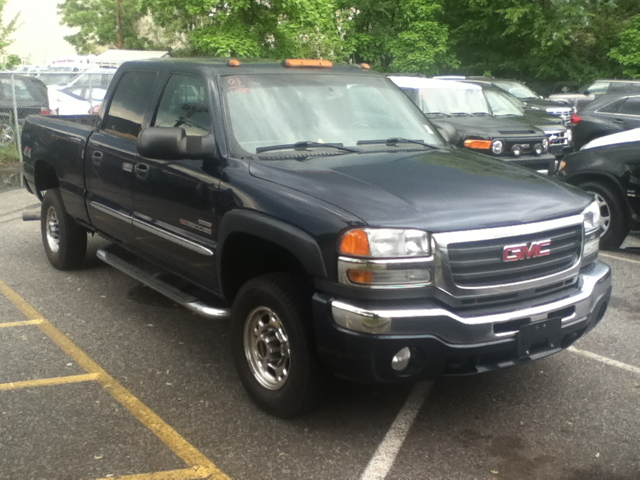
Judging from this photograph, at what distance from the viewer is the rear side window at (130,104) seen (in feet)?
18.6

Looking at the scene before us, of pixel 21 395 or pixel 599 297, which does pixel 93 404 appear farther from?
pixel 599 297

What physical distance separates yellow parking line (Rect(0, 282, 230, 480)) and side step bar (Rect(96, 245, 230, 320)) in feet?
2.03

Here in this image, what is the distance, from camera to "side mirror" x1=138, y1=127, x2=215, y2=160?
450 cm

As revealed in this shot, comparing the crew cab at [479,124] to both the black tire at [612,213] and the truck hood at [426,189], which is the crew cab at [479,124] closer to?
the black tire at [612,213]

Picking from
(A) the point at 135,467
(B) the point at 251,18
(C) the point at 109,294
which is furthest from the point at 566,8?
(A) the point at 135,467

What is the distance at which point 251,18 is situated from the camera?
21.2 m

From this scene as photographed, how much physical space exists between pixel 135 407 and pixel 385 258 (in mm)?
1772

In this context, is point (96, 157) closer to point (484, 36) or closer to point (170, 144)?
point (170, 144)

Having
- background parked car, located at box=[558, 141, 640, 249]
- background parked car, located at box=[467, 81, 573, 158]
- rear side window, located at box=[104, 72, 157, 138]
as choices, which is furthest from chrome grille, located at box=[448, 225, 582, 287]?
background parked car, located at box=[467, 81, 573, 158]

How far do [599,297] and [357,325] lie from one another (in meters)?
1.52

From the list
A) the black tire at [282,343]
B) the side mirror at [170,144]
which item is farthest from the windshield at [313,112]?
the black tire at [282,343]

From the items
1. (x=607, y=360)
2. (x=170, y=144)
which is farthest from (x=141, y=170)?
(x=607, y=360)

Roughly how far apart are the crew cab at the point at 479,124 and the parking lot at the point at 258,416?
5265 mm

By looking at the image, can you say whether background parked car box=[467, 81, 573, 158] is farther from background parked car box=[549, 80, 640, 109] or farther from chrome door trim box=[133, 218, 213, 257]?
background parked car box=[549, 80, 640, 109]
